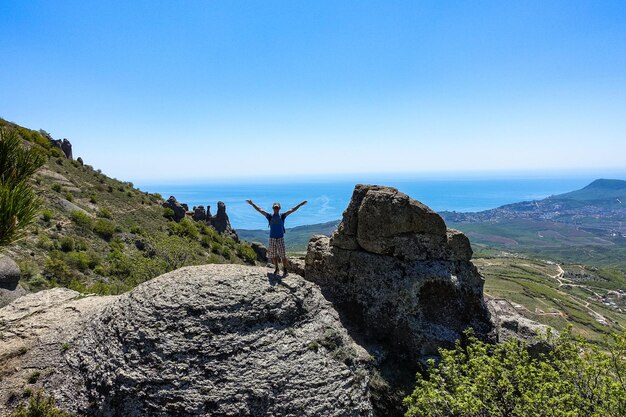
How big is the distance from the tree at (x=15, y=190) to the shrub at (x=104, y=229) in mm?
28936

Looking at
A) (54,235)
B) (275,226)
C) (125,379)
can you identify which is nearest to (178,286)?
(125,379)

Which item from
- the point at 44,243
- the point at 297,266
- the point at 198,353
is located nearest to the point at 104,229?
the point at 44,243

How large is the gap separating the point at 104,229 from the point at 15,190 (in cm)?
3267

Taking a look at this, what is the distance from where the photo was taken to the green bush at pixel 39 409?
11924 millimetres

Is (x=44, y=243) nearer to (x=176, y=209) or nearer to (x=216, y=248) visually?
(x=216, y=248)

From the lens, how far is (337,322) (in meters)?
15.8

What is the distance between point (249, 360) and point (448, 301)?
10.3 meters

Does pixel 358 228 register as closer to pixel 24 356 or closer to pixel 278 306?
pixel 278 306

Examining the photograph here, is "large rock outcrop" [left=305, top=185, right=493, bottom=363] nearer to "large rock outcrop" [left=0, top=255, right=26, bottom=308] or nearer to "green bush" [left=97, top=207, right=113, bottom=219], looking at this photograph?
"large rock outcrop" [left=0, top=255, right=26, bottom=308]

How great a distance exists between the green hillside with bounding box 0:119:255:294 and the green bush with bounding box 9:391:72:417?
790 cm

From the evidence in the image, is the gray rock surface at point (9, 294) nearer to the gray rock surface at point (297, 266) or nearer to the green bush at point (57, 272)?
the green bush at point (57, 272)

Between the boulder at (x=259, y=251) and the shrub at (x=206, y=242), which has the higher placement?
the shrub at (x=206, y=242)

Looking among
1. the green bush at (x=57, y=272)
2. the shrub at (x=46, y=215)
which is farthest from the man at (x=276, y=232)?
the shrub at (x=46, y=215)

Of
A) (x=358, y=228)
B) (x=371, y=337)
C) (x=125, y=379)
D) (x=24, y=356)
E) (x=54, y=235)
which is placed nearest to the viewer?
(x=125, y=379)
